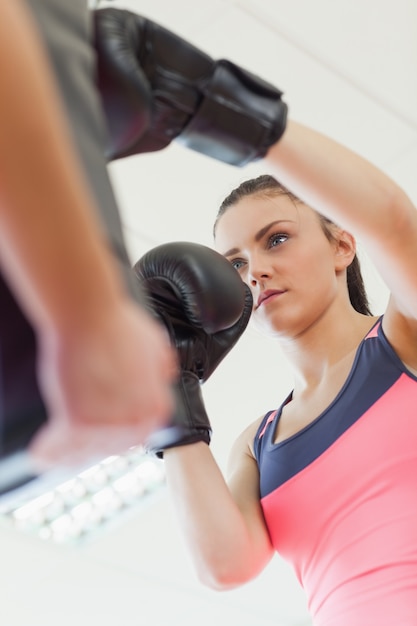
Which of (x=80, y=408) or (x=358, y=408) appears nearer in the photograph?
(x=80, y=408)

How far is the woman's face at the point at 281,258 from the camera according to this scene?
Answer: 58.9 inches

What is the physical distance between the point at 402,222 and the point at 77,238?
0.70 m

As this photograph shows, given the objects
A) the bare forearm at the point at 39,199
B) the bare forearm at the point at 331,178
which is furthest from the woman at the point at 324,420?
the bare forearm at the point at 39,199

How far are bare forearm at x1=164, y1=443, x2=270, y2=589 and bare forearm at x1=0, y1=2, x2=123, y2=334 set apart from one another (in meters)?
0.90

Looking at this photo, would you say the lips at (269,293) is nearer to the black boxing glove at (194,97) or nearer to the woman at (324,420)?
the woman at (324,420)

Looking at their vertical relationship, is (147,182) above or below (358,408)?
below

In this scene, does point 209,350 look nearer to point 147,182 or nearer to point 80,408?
point 80,408

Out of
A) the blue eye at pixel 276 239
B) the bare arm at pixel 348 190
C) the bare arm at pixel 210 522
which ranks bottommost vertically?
the bare arm at pixel 210 522

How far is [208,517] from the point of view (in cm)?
132

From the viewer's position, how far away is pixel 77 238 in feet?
1.39

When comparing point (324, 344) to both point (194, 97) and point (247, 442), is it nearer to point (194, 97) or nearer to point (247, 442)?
point (247, 442)

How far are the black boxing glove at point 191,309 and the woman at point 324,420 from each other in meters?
0.06

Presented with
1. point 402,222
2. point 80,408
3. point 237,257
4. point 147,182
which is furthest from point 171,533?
point 80,408

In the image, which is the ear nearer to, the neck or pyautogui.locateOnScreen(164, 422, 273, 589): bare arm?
the neck
